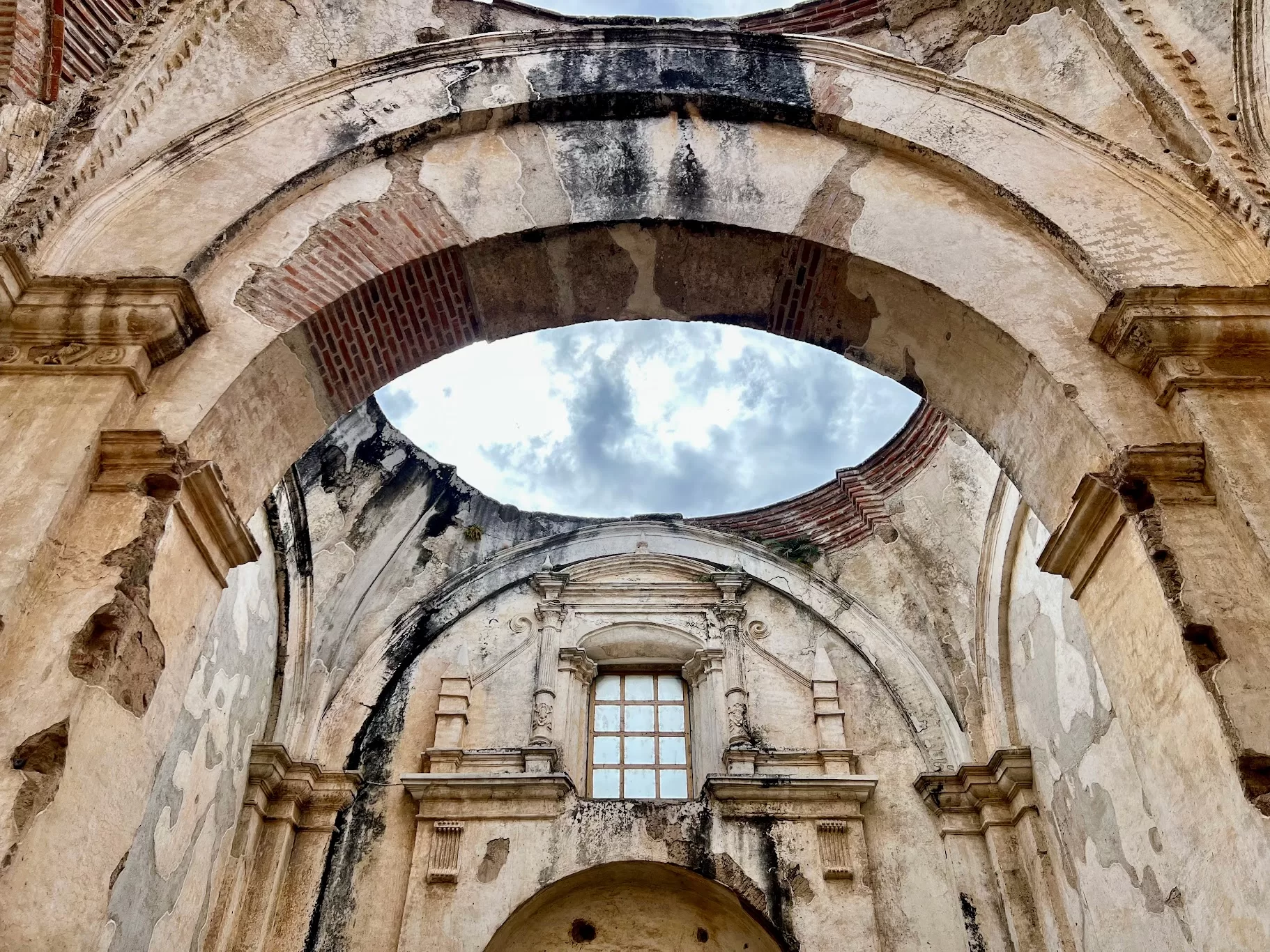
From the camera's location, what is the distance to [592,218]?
3.90m

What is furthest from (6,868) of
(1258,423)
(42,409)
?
(1258,423)

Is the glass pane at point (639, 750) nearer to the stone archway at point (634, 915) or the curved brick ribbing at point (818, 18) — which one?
the stone archway at point (634, 915)

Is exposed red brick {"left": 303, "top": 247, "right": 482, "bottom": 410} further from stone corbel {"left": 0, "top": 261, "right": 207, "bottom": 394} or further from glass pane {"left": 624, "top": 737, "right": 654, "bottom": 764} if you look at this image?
glass pane {"left": 624, "top": 737, "right": 654, "bottom": 764}

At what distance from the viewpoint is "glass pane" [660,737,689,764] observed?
670 cm

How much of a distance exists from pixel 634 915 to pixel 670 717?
59.1 inches

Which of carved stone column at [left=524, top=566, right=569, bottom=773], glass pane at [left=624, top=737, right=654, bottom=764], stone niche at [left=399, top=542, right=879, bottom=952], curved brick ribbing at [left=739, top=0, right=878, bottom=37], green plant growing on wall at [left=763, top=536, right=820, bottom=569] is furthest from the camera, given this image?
green plant growing on wall at [left=763, top=536, right=820, bottom=569]

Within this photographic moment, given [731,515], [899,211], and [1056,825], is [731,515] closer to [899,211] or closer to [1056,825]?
[1056,825]

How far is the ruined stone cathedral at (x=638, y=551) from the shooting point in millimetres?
2588

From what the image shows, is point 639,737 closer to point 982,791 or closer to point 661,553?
point 661,553

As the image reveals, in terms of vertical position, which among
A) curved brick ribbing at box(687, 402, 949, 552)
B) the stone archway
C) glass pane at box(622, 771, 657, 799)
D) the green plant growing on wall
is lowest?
the stone archway

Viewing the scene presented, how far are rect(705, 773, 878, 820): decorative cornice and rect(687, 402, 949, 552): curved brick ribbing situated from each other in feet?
6.91

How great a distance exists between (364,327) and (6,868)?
2.23 m

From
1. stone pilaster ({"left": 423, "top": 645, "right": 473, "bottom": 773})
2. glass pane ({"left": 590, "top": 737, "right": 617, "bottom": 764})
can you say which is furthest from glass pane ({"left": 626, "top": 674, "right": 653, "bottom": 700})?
stone pilaster ({"left": 423, "top": 645, "right": 473, "bottom": 773})

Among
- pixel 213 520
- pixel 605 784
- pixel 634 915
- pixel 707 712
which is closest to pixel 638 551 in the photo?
pixel 707 712
